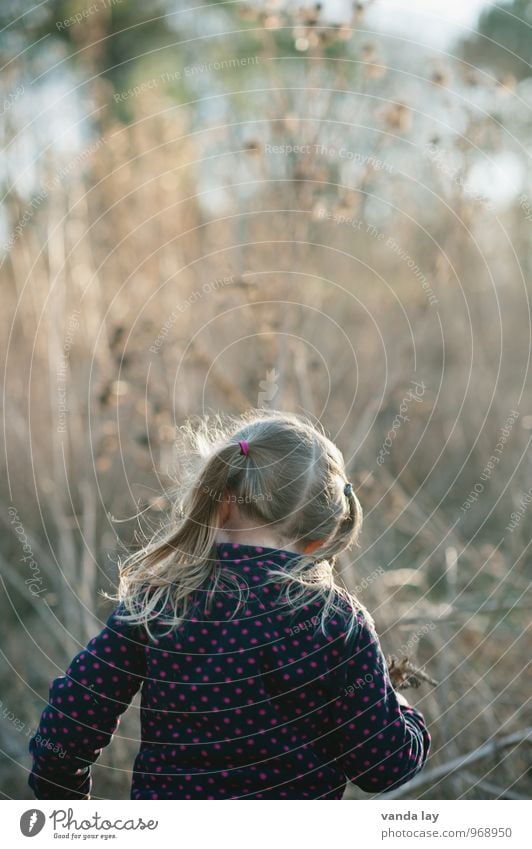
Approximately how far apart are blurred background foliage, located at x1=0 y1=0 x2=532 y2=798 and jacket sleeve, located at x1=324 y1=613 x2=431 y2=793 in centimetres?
88

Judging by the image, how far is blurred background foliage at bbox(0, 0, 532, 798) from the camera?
3020mm

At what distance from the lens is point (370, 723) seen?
1.71m

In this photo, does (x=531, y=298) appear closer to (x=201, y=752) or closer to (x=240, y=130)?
(x=240, y=130)

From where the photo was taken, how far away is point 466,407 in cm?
486

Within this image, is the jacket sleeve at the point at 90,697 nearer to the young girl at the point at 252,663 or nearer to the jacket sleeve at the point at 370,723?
Result: the young girl at the point at 252,663

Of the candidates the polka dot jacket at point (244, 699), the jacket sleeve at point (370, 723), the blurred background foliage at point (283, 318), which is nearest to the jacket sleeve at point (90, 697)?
the polka dot jacket at point (244, 699)

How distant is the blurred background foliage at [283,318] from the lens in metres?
3.02

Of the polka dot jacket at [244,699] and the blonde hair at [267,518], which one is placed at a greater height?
the blonde hair at [267,518]

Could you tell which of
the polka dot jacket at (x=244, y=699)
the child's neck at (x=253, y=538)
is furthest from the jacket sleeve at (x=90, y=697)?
the child's neck at (x=253, y=538)

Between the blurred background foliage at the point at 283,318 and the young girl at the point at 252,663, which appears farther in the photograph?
the blurred background foliage at the point at 283,318

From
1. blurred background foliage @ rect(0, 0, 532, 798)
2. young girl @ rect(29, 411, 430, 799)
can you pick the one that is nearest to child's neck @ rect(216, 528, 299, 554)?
young girl @ rect(29, 411, 430, 799)

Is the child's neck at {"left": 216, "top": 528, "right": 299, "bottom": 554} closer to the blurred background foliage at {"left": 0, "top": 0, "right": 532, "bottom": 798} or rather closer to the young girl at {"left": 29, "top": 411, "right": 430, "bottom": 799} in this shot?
the young girl at {"left": 29, "top": 411, "right": 430, "bottom": 799}

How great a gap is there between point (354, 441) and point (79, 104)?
212cm

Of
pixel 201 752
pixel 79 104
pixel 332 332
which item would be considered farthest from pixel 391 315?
pixel 201 752
